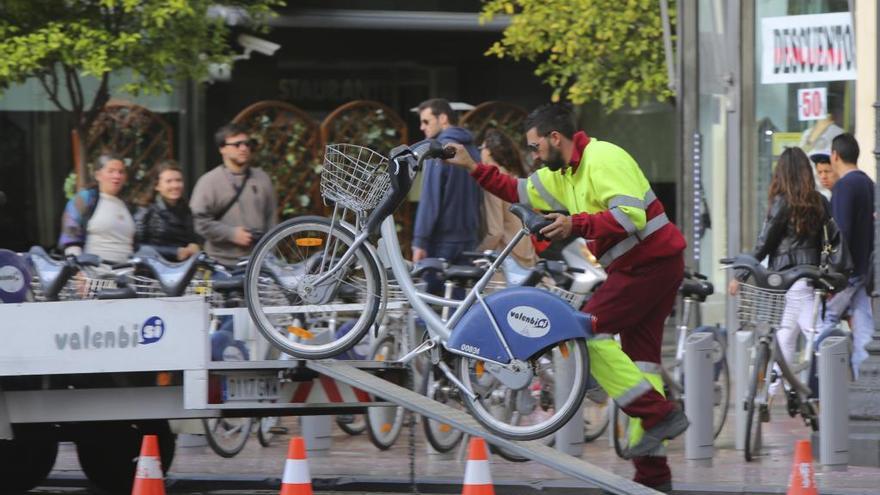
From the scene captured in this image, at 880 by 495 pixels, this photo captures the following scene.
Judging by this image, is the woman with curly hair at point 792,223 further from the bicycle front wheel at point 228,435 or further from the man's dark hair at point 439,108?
the bicycle front wheel at point 228,435

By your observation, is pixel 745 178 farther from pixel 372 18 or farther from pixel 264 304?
pixel 372 18

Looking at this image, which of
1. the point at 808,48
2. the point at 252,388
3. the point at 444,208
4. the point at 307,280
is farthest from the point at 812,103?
the point at 252,388

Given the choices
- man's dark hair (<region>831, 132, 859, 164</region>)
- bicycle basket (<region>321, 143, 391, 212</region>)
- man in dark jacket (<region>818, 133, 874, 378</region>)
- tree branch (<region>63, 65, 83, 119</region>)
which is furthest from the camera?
tree branch (<region>63, 65, 83, 119</region>)

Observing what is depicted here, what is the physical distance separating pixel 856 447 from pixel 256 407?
3.84 metres

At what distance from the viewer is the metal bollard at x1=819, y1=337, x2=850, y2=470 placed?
385 inches

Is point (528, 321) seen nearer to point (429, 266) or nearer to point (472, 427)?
point (472, 427)

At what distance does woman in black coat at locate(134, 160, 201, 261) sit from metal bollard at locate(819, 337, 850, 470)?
4179 millimetres

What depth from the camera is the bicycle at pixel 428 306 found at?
7.85 metres

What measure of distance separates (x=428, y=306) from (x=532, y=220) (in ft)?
2.48

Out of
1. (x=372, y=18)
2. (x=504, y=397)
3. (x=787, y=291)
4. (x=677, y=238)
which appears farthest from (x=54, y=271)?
(x=372, y=18)

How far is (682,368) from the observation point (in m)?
11.0

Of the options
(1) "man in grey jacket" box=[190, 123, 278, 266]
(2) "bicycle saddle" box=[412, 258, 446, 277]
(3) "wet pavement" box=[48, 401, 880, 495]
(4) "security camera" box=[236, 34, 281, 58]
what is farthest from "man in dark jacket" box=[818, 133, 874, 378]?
(4) "security camera" box=[236, 34, 281, 58]

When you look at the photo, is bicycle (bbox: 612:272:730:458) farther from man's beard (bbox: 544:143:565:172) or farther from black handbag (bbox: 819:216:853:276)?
man's beard (bbox: 544:143:565:172)

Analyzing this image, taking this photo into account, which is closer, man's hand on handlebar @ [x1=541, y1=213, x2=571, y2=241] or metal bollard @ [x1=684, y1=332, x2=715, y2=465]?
man's hand on handlebar @ [x1=541, y1=213, x2=571, y2=241]
